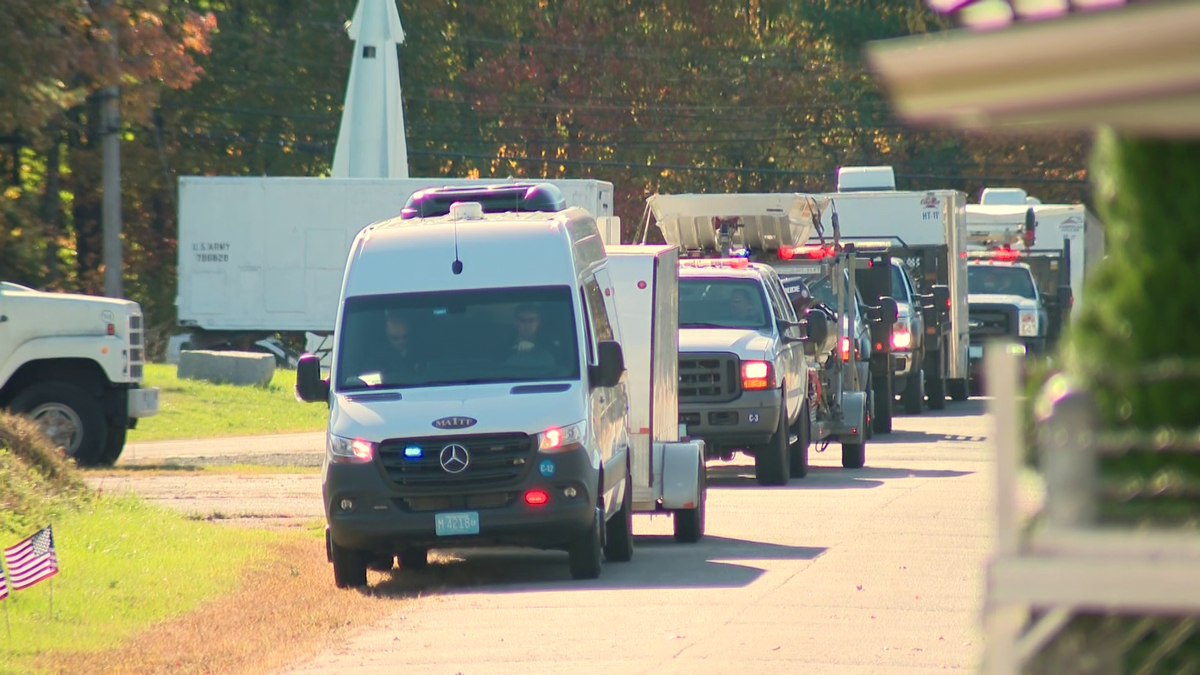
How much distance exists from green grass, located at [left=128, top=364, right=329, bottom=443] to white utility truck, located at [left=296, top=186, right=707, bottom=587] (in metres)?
14.3

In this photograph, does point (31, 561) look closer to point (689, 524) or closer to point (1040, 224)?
point (689, 524)

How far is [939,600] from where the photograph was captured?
36.9 ft

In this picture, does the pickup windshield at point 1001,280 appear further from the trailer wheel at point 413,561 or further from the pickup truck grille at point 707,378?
the trailer wheel at point 413,561

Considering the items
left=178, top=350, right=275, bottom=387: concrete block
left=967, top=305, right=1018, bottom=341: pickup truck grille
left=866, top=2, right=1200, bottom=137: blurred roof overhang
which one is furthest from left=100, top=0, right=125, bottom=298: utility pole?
left=866, top=2, right=1200, bottom=137: blurred roof overhang

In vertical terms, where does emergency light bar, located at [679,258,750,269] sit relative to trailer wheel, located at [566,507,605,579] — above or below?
above

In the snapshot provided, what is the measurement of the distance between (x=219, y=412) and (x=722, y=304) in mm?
12223

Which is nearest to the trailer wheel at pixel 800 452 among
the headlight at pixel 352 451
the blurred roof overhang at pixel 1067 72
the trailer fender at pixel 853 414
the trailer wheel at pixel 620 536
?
the trailer fender at pixel 853 414

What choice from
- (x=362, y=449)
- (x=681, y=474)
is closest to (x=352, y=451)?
(x=362, y=449)

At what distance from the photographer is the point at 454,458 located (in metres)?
12.3

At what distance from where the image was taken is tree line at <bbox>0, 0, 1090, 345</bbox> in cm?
5175

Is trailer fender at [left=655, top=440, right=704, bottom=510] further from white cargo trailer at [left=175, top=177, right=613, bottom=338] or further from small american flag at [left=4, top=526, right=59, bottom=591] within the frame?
white cargo trailer at [left=175, top=177, right=613, bottom=338]

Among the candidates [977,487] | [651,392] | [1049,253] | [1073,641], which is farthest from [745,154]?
[1073,641]

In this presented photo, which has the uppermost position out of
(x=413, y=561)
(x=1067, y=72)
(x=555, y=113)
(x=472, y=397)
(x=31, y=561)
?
(x=555, y=113)

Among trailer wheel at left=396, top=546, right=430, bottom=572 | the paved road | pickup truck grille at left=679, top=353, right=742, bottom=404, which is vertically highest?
pickup truck grille at left=679, top=353, right=742, bottom=404
